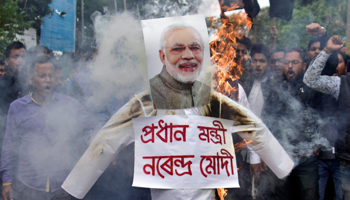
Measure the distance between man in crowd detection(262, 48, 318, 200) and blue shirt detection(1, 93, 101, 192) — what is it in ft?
6.19

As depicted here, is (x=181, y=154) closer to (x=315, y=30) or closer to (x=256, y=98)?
(x=256, y=98)

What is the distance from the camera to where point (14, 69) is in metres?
3.19

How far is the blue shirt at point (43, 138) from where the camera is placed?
9.82ft

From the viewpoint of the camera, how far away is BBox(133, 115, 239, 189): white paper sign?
8.24 ft

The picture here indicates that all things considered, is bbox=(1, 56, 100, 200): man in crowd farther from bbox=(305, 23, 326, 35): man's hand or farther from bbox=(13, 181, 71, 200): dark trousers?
bbox=(305, 23, 326, 35): man's hand

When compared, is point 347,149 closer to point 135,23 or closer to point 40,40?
point 135,23

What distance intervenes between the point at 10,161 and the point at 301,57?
3290 millimetres

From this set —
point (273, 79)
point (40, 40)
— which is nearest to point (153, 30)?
point (273, 79)

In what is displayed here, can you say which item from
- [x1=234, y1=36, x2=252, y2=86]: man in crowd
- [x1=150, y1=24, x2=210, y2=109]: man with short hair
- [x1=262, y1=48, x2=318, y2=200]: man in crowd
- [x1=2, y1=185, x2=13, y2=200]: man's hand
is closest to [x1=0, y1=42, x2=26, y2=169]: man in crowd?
[x1=2, y1=185, x2=13, y2=200]: man's hand

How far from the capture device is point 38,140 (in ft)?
9.91

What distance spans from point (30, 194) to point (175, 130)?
163cm

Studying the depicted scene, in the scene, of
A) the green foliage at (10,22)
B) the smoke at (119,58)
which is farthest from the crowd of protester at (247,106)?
the green foliage at (10,22)

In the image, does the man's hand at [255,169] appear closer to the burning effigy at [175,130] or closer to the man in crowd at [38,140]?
the burning effigy at [175,130]

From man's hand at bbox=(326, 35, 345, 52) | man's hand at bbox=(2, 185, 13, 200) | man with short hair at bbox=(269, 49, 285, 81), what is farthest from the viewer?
man with short hair at bbox=(269, 49, 285, 81)
